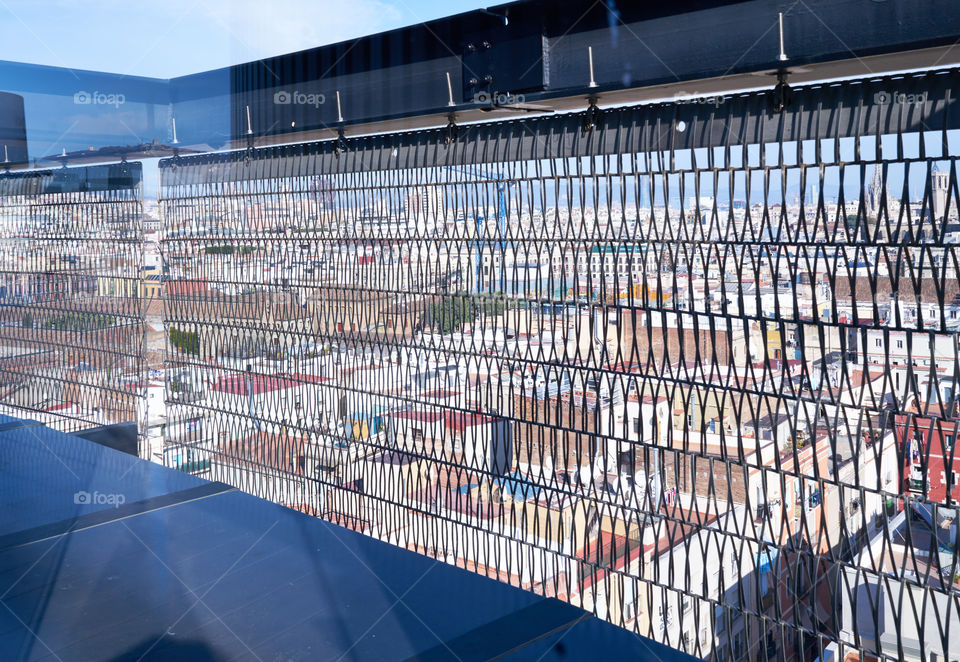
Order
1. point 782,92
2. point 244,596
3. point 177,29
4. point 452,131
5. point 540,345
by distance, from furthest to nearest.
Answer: point 177,29 → point 452,131 → point 540,345 → point 782,92 → point 244,596

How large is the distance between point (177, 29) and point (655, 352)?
239 cm

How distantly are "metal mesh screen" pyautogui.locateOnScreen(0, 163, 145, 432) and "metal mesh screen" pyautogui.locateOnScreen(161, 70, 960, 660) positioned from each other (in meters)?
1.13

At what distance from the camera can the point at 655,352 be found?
2.52m

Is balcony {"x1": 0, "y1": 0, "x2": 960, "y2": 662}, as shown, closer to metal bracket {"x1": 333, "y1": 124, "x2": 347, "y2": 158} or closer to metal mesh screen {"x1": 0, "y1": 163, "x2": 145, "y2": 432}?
metal bracket {"x1": 333, "y1": 124, "x2": 347, "y2": 158}

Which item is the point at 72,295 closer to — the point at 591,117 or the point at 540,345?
the point at 540,345

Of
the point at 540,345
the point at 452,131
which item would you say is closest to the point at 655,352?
the point at 540,345

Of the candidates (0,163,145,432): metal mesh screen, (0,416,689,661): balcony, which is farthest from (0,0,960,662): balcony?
(0,163,145,432): metal mesh screen

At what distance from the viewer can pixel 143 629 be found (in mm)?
1190

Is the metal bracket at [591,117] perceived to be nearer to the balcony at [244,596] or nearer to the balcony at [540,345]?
the balcony at [540,345]

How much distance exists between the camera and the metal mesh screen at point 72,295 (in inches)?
183

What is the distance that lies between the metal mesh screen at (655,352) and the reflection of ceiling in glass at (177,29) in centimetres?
45

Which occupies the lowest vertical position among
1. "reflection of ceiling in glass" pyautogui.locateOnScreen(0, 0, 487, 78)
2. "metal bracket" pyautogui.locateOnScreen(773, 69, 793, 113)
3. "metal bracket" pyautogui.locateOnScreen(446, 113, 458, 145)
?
"metal bracket" pyautogui.locateOnScreen(773, 69, 793, 113)

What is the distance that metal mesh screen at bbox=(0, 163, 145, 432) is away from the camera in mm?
4637

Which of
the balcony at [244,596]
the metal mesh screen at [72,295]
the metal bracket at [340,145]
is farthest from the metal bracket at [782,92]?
the metal mesh screen at [72,295]
